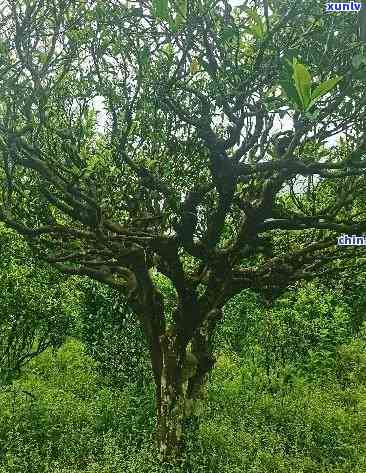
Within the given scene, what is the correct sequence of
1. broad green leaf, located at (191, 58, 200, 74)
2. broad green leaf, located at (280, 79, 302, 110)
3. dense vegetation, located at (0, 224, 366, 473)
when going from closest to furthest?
broad green leaf, located at (280, 79, 302, 110) < broad green leaf, located at (191, 58, 200, 74) < dense vegetation, located at (0, 224, 366, 473)

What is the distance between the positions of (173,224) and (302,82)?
441cm

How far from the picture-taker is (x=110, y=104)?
273 inches

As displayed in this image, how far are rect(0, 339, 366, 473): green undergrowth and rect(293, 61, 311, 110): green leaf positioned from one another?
7.16m

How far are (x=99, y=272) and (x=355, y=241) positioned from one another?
14.5 feet

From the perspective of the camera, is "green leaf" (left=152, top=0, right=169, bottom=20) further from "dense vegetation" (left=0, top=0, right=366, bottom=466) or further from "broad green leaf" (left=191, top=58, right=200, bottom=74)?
"broad green leaf" (left=191, top=58, right=200, bottom=74)

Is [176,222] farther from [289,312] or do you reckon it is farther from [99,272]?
[289,312]

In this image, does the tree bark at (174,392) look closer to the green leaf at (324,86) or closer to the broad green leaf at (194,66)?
the broad green leaf at (194,66)

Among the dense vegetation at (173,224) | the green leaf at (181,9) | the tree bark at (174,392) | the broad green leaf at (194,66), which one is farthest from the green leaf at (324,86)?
the tree bark at (174,392)

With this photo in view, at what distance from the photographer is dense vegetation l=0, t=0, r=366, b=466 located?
6.10 m

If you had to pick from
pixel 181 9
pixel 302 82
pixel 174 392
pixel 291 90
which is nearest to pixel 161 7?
pixel 181 9

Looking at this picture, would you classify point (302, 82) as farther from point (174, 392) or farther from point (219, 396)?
point (219, 396)

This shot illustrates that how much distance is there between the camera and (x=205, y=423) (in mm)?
11938

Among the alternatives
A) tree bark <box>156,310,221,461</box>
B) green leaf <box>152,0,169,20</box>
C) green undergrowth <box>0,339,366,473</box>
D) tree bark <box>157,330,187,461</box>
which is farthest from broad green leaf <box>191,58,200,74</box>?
green undergrowth <box>0,339,366,473</box>

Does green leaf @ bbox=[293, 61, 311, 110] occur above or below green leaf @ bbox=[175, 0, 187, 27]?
below
